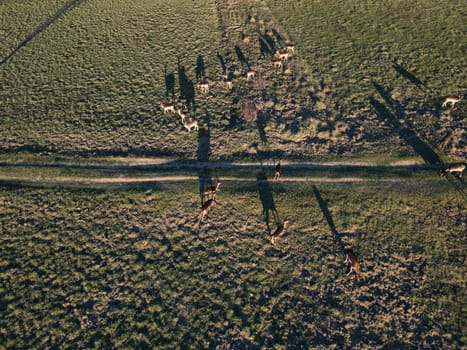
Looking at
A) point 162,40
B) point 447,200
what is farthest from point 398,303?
point 162,40

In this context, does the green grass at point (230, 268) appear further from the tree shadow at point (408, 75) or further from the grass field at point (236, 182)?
the tree shadow at point (408, 75)

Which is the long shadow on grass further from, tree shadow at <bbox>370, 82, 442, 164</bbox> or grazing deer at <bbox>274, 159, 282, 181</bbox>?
tree shadow at <bbox>370, 82, 442, 164</bbox>

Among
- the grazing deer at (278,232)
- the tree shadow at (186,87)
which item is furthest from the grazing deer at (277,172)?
the tree shadow at (186,87)

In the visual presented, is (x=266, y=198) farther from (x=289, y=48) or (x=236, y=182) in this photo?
(x=289, y=48)

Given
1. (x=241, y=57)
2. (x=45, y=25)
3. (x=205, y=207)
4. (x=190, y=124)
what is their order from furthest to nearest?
(x=45, y=25)
(x=241, y=57)
(x=190, y=124)
(x=205, y=207)

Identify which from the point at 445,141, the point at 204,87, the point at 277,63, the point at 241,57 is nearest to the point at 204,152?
the point at 204,87

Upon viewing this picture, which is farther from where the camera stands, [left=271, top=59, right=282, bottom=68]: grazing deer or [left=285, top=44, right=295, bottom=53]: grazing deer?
[left=285, top=44, right=295, bottom=53]: grazing deer

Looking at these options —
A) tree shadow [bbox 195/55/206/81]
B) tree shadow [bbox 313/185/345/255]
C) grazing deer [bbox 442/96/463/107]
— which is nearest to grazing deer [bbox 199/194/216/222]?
tree shadow [bbox 313/185/345/255]
